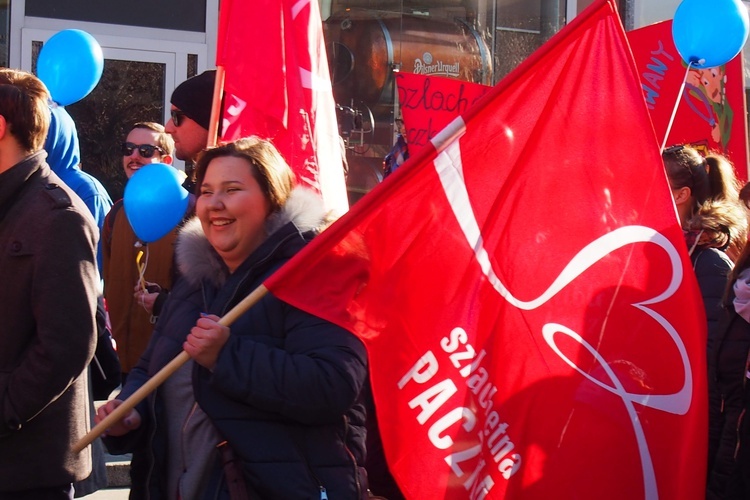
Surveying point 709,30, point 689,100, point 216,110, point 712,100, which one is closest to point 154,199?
point 216,110

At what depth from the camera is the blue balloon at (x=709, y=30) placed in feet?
16.7

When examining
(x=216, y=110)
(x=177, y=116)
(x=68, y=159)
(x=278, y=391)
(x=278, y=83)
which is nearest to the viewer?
(x=278, y=391)

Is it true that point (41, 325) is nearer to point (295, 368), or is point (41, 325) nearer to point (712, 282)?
point (295, 368)

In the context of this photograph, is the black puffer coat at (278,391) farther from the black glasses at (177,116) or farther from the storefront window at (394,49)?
the storefront window at (394,49)

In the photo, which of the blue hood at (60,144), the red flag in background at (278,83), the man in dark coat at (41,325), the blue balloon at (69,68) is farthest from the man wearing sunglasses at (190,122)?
the man in dark coat at (41,325)

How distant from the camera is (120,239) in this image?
16.8ft

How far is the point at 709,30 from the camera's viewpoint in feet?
16.6

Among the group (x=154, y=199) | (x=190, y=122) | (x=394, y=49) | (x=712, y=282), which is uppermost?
(x=394, y=49)

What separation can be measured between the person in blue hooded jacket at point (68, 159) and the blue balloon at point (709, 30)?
2.84m

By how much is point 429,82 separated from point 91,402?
4.14 meters

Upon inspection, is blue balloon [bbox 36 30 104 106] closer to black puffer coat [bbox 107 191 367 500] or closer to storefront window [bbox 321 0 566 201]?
black puffer coat [bbox 107 191 367 500]

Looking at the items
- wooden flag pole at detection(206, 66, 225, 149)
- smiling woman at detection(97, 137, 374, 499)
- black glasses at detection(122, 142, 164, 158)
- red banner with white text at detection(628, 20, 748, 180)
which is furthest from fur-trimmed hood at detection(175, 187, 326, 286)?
red banner with white text at detection(628, 20, 748, 180)

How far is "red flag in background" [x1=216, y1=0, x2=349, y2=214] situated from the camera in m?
4.46

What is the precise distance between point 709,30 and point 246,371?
11.3 feet
